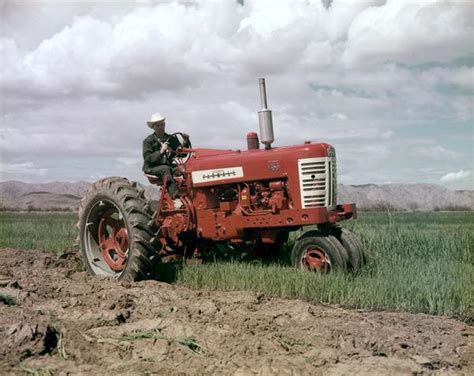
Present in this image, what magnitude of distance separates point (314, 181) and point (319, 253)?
2.82 ft

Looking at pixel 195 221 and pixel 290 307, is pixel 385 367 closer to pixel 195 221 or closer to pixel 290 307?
pixel 290 307

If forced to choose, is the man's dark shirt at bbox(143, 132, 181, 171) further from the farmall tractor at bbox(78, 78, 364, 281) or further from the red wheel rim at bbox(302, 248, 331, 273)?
the red wheel rim at bbox(302, 248, 331, 273)

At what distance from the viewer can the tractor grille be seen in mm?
6965

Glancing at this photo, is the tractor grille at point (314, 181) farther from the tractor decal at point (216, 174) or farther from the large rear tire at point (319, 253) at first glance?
the tractor decal at point (216, 174)

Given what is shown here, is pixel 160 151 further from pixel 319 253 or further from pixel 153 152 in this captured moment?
pixel 319 253

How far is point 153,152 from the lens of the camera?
26.3ft

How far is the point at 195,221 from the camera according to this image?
7.77 metres

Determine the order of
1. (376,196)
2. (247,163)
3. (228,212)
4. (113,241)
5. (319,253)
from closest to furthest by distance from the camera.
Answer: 1. (319,253)
2. (247,163)
3. (228,212)
4. (113,241)
5. (376,196)

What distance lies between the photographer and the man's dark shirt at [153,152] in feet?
25.9

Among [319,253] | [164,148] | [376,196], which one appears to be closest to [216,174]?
[164,148]

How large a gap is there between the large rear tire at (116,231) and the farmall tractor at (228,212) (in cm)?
1

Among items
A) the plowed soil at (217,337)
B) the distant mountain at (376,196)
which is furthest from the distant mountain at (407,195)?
the plowed soil at (217,337)

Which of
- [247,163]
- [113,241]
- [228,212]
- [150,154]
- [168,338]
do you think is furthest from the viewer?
[150,154]

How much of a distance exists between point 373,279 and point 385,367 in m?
2.72
